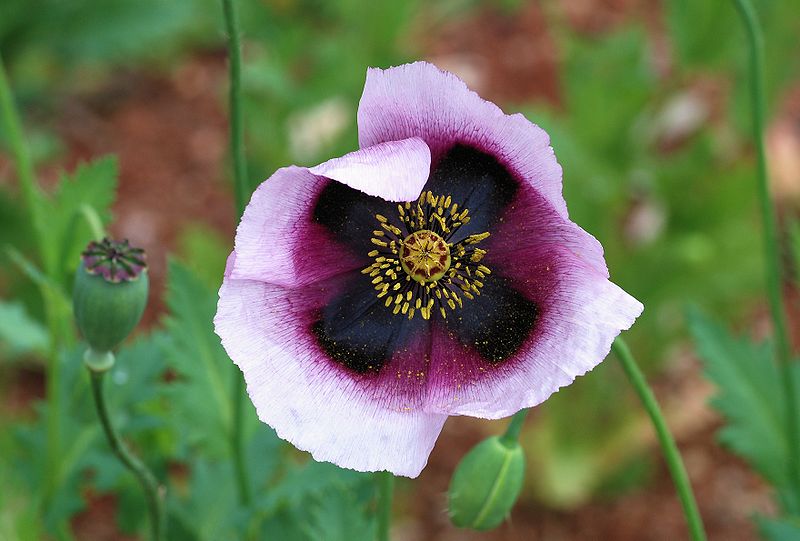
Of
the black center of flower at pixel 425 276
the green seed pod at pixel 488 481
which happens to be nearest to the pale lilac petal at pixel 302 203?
the black center of flower at pixel 425 276

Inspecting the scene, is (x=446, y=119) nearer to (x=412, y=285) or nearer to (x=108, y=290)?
(x=412, y=285)

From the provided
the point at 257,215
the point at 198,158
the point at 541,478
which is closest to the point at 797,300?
the point at 541,478

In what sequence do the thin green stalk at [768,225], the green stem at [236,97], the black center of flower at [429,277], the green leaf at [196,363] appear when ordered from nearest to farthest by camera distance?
1. the green stem at [236,97]
2. the black center of flower at [429,277]
3. the thin green stalk at [768,225]
4. the green leaf at [196,363]

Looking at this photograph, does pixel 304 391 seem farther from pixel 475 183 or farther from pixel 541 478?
pixel 541 478

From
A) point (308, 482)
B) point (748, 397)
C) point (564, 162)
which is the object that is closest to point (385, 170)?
point (308, 482)

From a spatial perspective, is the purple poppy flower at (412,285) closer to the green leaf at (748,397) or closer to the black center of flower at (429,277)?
the black center of flower at (429,277)

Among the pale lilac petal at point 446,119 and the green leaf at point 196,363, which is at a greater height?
the pale lilac petal at point 446,119

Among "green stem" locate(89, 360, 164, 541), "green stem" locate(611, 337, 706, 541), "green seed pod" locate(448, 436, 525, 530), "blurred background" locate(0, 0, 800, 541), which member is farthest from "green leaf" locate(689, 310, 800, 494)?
"green stem" locate(89, 360, 164, 541)
